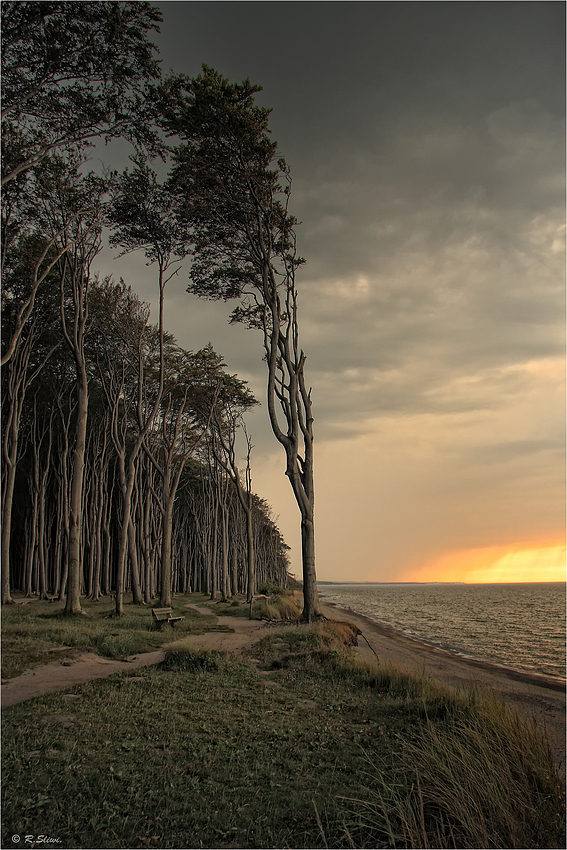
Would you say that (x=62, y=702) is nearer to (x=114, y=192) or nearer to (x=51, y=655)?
(x=51, y=655)

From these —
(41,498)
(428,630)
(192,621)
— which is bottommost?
(428,630)

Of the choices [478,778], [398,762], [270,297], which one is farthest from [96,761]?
[270,297]

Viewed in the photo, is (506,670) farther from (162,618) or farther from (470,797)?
(470,797)

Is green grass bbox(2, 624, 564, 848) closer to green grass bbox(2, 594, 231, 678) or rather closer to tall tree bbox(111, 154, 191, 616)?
green grass bbox(2, 594, 231, 678)

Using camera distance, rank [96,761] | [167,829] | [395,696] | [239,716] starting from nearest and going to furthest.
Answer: [167,829] → [96,761] → [239,716] → [395,696]

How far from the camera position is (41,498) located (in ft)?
80.0

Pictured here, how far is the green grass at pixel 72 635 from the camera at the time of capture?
9.65 m

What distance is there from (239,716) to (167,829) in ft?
10.2

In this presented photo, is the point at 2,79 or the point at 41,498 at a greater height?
the point at 2,79

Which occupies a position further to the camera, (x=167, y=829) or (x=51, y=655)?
(x=51, y=655)

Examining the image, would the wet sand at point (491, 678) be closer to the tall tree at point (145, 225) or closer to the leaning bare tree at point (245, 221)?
the leaning bare tree at point (245, 221)

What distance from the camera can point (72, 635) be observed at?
11.4 meters

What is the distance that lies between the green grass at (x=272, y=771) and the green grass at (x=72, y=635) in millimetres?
3087

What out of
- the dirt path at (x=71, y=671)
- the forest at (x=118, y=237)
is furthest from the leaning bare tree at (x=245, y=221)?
the dirt path at (x=71, y=671)
